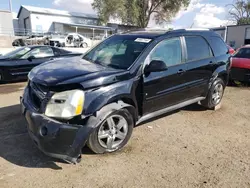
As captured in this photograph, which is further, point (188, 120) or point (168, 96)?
point (188, 120)

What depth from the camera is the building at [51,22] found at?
4111cm

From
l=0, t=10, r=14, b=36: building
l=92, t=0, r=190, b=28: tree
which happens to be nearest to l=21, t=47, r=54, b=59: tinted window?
l=0, t=10, r=14, b=36: building

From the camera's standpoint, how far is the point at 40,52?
938 centimetres

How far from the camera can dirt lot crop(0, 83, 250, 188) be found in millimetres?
3018

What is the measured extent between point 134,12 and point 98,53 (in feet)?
120

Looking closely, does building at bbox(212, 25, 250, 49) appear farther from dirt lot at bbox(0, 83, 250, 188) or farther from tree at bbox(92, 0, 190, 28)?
dirt lot at bbox(0, 83, 250, 188)

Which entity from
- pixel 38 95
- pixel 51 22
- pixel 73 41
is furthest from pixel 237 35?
pixel 38 95

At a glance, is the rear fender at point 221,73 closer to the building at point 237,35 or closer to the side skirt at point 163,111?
the side skirt at point 163,111

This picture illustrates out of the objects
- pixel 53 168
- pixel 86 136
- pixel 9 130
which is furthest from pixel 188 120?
pixel 9 130

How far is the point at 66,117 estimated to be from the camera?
10.3 feet

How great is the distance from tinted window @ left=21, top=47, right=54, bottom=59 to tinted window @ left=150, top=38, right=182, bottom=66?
6.34 metres

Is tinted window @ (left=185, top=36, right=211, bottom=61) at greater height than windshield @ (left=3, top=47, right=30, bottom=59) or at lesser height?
greater

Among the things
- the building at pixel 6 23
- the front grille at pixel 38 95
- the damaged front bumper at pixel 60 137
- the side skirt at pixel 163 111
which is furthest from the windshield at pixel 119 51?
the building at pixel 6 23

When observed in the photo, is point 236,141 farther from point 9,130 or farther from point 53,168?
point 9,130
